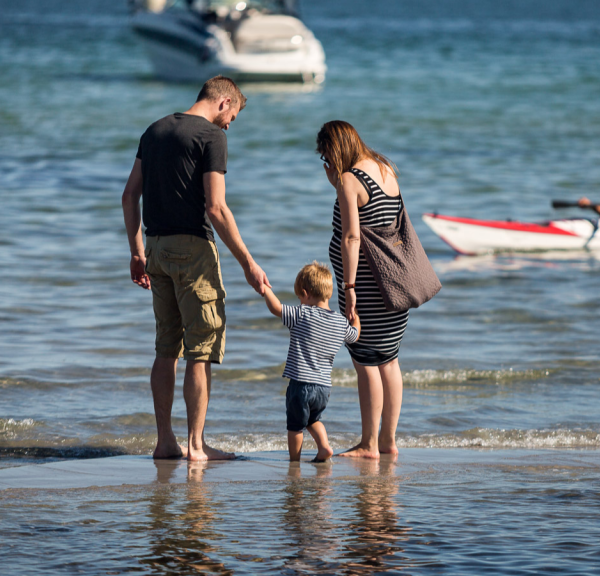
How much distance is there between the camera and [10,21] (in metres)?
91.4

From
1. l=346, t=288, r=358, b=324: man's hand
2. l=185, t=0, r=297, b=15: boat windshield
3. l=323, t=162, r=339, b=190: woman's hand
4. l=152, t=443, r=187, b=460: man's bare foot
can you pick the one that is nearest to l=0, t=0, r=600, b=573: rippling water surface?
l=152, t=443, r=187, b=460: man's bare foot

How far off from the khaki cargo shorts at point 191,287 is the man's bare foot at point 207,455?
0.50 meters

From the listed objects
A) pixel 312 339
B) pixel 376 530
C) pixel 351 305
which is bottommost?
pixel 376 530

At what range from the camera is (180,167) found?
4441mm

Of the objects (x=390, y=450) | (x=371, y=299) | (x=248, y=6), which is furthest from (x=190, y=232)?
(x=248, y=6)

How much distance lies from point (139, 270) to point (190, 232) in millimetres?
447

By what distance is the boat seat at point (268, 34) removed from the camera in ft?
117

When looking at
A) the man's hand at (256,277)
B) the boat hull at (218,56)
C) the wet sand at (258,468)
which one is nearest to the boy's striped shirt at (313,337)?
the man's hand at (256,277)

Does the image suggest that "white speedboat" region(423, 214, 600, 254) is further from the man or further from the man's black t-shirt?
the man's black t-shirt

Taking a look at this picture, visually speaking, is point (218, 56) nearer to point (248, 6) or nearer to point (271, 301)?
point (248, 6)

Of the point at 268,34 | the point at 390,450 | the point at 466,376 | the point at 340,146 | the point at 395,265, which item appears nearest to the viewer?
the point at 340,146

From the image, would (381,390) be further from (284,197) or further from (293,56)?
(293,56)

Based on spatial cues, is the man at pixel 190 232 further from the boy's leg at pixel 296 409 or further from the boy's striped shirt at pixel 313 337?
the boy's leg at pixel 296 409

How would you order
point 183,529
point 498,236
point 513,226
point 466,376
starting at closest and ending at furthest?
point 183,529, point 466,376, point 498,236, point 513,226
